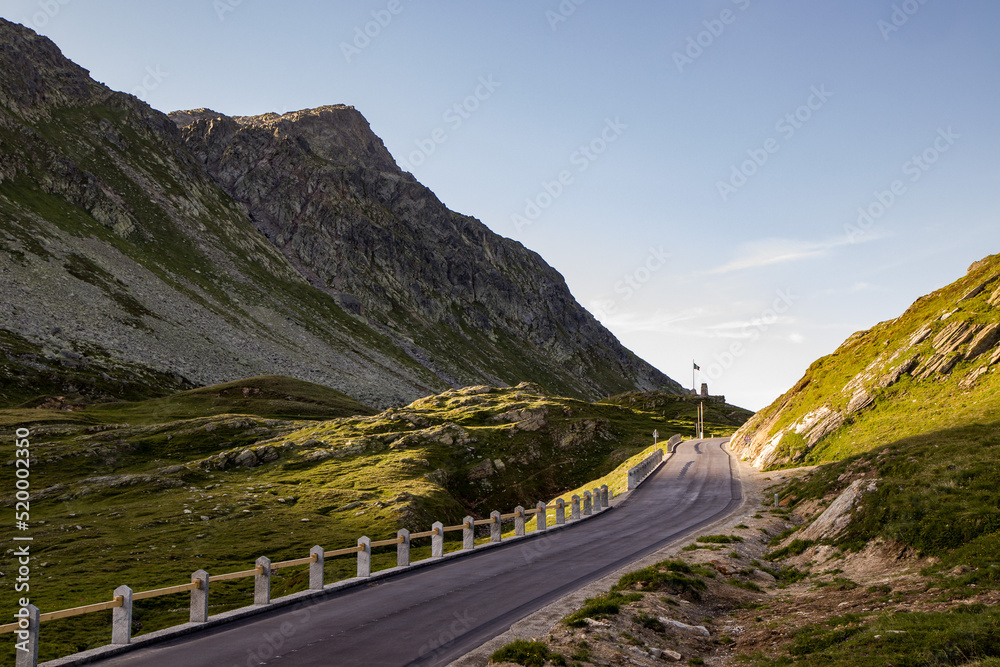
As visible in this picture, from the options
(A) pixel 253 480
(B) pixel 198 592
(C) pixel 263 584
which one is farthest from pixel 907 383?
(A) pixel 253 480

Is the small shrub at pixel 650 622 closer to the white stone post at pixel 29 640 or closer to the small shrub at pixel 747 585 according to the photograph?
the small shrub at pixel 747 585

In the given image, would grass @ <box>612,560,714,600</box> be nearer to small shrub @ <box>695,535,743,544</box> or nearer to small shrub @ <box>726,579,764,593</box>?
small shrub @ <box>726,579,764,593</box>

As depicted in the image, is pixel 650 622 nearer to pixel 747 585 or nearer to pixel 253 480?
pixel 747 585

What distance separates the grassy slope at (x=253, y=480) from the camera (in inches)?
1375

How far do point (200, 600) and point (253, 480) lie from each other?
157 feet

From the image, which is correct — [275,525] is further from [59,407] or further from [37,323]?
[37,323]

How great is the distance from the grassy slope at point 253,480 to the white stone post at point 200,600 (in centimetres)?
717

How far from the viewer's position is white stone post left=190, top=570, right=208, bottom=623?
53.4 ft

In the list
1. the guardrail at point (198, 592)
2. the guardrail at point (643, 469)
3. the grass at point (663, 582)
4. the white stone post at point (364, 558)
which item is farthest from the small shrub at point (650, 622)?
the guardrail at point (643, 469)

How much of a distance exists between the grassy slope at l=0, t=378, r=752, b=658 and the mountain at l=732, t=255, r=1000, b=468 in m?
26.0

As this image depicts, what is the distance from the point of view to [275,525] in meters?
46.4

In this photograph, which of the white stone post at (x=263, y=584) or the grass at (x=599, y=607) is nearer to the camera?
the grass at (x=599, y=607)

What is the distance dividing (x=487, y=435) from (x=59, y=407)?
58.4 metres

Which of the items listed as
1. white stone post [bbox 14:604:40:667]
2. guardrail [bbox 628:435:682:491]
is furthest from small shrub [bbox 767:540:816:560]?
guardrail [bbox 628:435:682:491]
